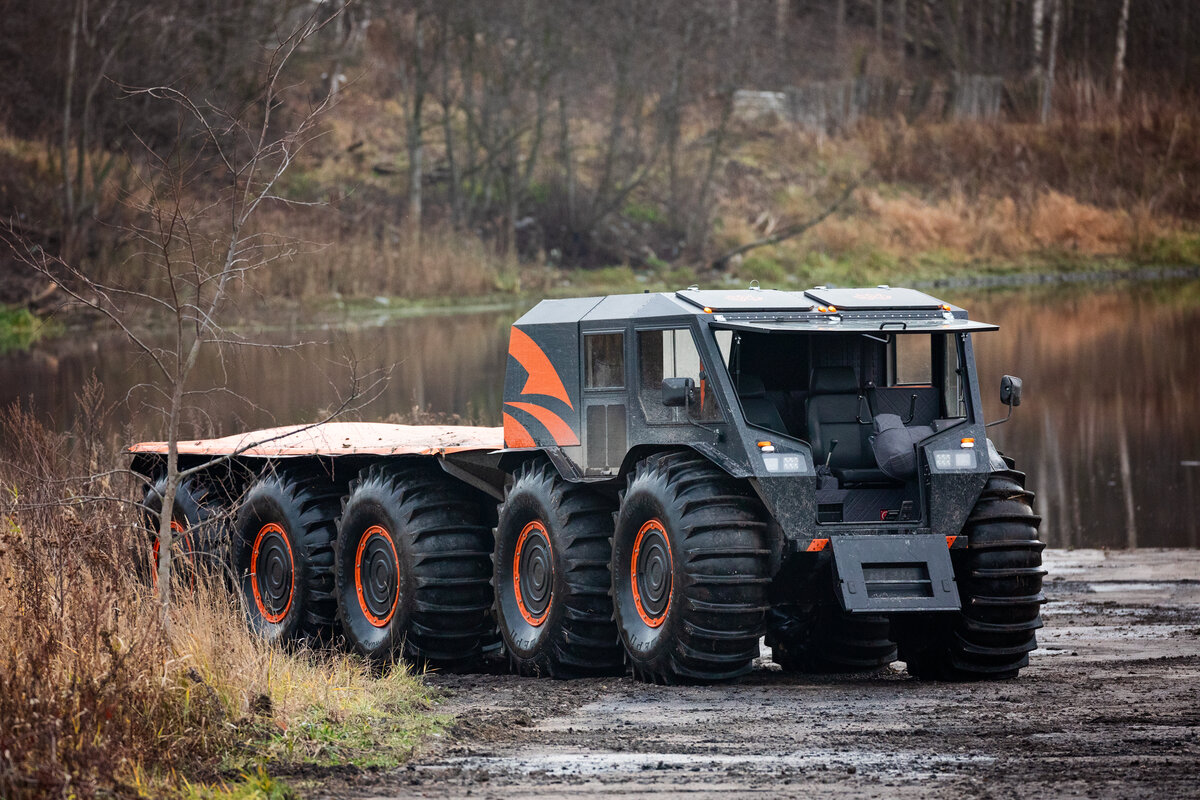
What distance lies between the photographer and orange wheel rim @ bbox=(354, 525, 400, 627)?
49.5 feet

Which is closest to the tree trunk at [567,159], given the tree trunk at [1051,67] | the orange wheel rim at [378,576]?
the tree trunk at [1051,67]

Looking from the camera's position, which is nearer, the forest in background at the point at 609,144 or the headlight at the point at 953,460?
the headlight at the point at 953,460

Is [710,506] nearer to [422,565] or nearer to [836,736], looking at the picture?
[836,736]

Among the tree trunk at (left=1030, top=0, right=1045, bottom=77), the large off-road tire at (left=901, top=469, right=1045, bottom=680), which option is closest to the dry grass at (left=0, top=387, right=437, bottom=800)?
the large off-road tire at (left=901, top=469, right=1045, bottom=680)

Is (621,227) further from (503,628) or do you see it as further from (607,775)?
(607,775)

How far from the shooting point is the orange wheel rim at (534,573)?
13477 millimetres

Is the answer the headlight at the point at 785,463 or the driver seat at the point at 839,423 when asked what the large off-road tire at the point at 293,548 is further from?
the headlight at the point at 785,463

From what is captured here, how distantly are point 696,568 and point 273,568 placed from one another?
22.0 ft

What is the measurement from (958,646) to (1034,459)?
18.8 meters

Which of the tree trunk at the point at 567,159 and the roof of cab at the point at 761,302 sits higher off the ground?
the tree trunk at the point at 567,159

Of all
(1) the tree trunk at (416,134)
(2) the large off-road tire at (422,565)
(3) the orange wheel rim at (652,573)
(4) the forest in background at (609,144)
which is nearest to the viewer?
(3) the orange wheel rim at (652,573)

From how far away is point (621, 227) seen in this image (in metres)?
51.5

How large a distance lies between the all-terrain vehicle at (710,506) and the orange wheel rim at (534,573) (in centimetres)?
2

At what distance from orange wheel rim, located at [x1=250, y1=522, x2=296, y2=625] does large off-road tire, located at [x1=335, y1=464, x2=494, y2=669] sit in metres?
1.34
